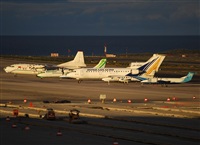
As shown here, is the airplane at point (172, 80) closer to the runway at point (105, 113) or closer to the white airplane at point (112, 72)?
the runway at point (105, 113)

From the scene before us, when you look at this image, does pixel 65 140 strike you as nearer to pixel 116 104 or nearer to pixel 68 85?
pixel 116 104

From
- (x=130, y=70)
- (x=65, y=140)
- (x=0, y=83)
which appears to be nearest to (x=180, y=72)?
(x=130, y=70)

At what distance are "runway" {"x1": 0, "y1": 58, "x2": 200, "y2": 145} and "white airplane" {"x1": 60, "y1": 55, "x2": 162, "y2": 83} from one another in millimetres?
2589

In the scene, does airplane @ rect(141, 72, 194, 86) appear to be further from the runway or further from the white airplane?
the white airplane

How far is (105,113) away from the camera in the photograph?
60719 mm

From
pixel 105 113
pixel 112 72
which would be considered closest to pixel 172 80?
pixel 112 72

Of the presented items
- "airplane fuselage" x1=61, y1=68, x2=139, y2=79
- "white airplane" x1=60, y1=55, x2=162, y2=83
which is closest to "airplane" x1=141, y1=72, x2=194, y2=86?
"white airplane" x1=60, y1=55, x2=162, y2=83

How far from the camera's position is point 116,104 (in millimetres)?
70188

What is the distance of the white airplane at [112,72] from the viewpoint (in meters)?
102

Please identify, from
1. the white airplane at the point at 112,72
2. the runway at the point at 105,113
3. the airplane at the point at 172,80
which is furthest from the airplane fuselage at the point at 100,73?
the airplane at the point at 172,80

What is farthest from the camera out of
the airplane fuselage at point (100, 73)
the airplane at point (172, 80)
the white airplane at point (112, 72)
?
the airplane fuselage at point (100, 73)

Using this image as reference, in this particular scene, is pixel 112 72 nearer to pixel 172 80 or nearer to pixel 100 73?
pixel 100 73

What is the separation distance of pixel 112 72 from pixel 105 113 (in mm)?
43098

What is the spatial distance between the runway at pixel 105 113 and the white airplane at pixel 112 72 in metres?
2.59
